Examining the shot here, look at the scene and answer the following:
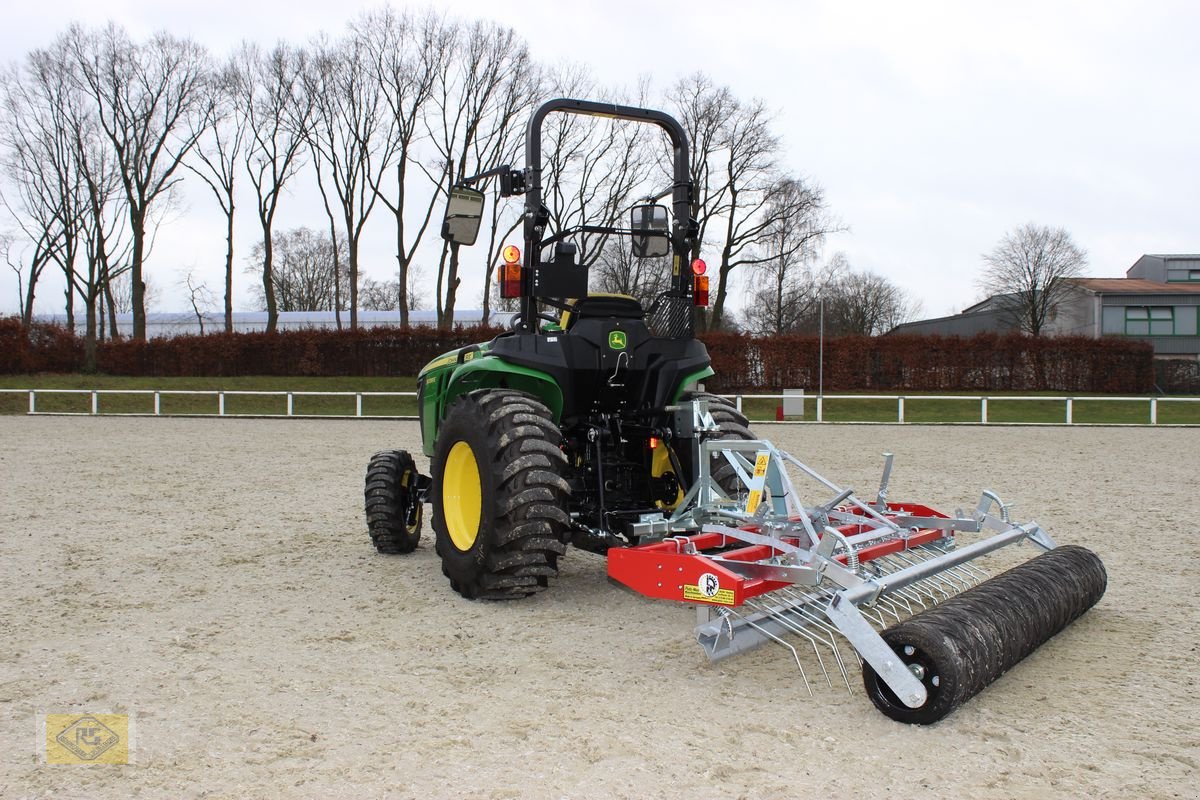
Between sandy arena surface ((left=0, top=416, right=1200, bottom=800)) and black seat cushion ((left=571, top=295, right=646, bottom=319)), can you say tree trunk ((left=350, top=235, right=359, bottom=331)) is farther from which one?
black seat cushion ((left=571, top=295, right=646, bottom=319))

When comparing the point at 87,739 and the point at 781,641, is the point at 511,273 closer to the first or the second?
the point at 781,641

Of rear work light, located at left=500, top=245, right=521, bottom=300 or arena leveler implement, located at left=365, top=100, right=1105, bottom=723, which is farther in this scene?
rear work light, located at left=500, top=245, right=521, bottom=300

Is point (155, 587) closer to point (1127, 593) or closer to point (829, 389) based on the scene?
point (1127, 593)

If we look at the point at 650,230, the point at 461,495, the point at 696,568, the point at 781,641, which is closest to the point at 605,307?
the point at 650,230

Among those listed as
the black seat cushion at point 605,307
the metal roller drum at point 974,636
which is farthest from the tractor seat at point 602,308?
the metal roller drum at point 974,636

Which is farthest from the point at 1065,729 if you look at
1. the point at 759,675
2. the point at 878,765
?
the point at 759,675

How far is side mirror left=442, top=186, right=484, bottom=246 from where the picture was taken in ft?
17.9

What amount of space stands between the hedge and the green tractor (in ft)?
77.3

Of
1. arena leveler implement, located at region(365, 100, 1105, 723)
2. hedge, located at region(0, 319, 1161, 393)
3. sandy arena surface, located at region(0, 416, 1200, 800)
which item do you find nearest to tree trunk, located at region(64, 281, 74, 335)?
hedge, located at region(0, 319, 1161, 393)

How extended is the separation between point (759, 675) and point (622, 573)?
0.77m

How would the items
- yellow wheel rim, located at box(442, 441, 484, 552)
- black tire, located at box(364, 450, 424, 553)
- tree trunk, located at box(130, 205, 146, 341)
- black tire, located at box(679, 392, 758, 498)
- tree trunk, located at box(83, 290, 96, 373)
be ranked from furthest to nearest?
tree trunk, located at box(130, 205, 146, 341) < tree trunk, located at box(83, 290, 96, 373) < black tire, located at box(364, 450, 424, 553) < black tire, located at box(679, 392, 758, 498) < yellow wheel rim, located at box(442, 441, 484, 552)

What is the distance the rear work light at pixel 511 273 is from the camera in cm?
558

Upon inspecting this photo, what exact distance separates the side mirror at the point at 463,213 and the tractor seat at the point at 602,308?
0.75 metres

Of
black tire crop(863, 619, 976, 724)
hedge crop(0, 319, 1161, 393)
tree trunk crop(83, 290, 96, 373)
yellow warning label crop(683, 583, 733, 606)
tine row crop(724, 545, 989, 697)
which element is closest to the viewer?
black tire crop(863, 619, 976, 724)
